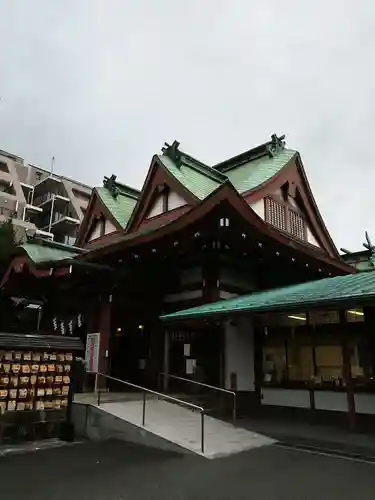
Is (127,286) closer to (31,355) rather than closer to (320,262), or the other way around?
(31,355)

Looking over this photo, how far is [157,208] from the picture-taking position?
1591 centimetres

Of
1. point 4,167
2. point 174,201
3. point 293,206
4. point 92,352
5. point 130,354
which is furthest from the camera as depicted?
point 4,167

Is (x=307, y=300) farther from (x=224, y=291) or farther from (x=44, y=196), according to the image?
(x=44, y=196)

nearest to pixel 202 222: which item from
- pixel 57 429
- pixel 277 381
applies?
pixel 277 381

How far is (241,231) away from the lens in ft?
38.6

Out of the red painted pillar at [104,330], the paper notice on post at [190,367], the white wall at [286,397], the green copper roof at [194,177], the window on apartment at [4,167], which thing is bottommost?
the white wall at [286,397]

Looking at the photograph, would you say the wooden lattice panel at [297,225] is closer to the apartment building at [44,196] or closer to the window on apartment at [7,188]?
the apartment building at [44,196]

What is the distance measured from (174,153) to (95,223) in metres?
5.64

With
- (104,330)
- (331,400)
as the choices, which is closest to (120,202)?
(104,330)

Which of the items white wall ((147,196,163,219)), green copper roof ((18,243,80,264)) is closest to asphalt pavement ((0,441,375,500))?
green copper roof ((18,243,80,264))

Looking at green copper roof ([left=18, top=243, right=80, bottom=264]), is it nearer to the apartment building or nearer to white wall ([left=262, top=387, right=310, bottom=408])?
white wall ([left=262, top=387, right=310, bottom=408])

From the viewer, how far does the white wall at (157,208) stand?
1576cm

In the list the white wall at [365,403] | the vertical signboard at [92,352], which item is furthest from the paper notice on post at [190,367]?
the white wall at [365,403]

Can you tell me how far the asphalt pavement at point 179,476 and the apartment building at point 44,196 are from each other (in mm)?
41326
